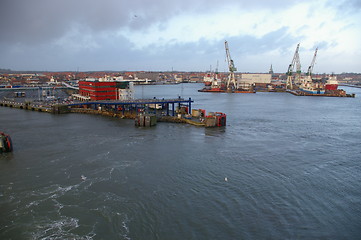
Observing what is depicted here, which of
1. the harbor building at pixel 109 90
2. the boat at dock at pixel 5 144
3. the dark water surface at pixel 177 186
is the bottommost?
the dark water surface at pixel 177 186

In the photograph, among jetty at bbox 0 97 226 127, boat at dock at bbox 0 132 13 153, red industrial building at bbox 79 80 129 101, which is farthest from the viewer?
red industrial building at bbox 79 80 129 101

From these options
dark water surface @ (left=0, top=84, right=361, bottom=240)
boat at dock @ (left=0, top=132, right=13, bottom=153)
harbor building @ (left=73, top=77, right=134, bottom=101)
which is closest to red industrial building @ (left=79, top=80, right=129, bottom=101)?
harbor building @ (left=73, top=77, right=134, bottom=101)

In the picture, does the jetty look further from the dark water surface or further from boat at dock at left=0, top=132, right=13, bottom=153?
boat at dock at left=0, top=132, right=13, bottom=153

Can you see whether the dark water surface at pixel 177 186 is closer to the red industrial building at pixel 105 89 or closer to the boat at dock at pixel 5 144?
the boat at dock at pixel 5 144

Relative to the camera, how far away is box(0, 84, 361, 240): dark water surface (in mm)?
9266

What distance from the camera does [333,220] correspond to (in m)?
9.94

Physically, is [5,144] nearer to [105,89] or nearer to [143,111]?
[143,111]

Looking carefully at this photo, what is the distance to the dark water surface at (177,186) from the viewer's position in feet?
30.4

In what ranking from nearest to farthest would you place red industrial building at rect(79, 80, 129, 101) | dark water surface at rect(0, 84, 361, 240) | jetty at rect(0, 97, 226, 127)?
dark water surface at rect(0, 84, 361, 240)
jetty at rect(0, 97, 226, 127)
red industrial building at rect(79, 80, 129, 101)

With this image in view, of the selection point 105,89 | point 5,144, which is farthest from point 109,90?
point 5,144

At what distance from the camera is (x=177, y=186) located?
40.5 feet

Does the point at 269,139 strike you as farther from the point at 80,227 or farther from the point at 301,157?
the point at 80,227

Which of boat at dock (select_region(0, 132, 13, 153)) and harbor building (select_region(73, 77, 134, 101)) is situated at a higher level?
harbor building (select_region(73, 77, 134, 101))

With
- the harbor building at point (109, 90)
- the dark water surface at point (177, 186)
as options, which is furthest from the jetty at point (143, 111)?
the dark water surface at point (177, 186)
